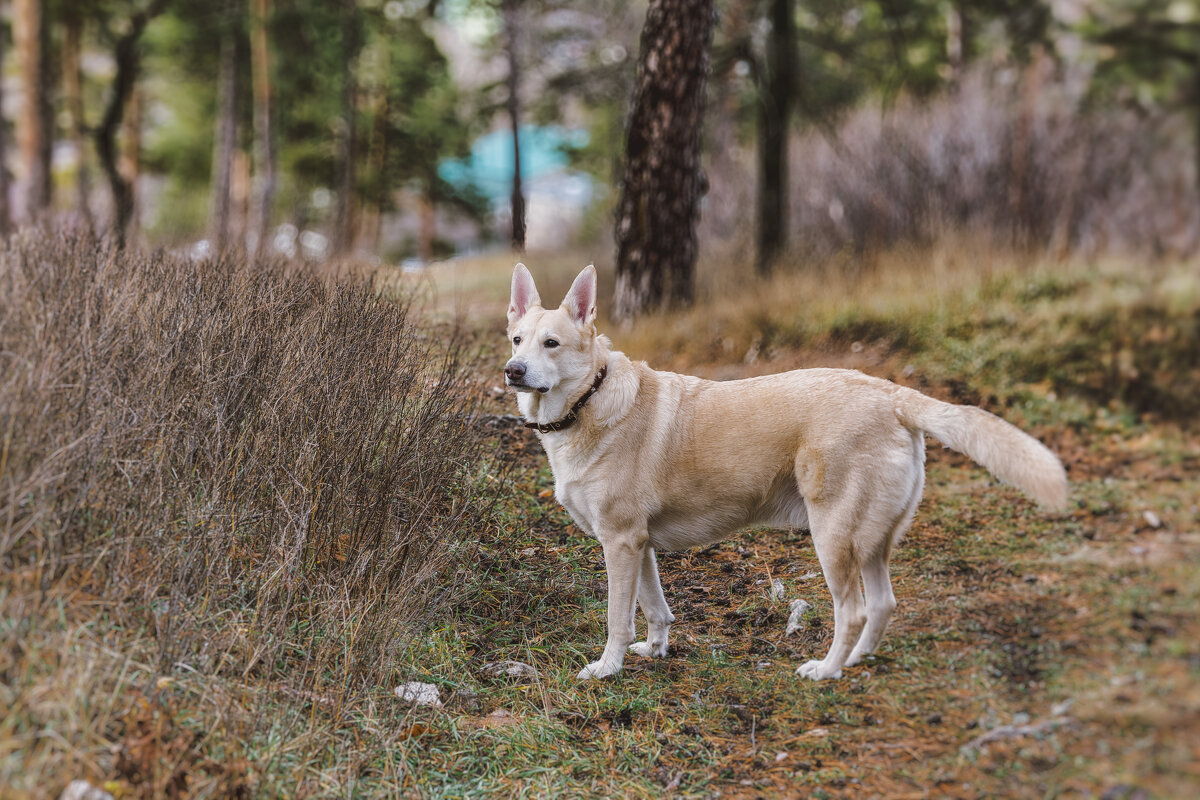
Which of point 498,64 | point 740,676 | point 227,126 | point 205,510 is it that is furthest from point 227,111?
point 740,676

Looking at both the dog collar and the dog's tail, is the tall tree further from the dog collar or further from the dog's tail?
the dog's tail

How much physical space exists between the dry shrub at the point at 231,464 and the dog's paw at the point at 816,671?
5.69 ft

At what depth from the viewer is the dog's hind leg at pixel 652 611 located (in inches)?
167

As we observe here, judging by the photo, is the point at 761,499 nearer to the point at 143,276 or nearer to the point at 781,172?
the point at 143,276

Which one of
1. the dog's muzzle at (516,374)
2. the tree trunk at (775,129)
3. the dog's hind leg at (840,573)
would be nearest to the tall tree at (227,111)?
the tree trunk at (775,129)

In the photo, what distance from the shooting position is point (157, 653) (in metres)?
3.02

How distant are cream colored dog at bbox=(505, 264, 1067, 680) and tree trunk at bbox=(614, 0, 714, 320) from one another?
4205mm

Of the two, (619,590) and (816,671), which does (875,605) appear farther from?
(619,590)

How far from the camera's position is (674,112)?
8078mm

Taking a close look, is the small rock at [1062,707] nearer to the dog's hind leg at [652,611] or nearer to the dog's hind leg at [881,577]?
the dog's hind leg at [881,577]

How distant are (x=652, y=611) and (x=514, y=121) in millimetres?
10753

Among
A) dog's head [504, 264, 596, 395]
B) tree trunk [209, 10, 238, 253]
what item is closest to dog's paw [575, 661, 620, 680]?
dog's head [504, 264, 596, 395]

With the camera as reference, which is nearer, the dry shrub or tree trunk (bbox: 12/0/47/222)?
the dry shrub

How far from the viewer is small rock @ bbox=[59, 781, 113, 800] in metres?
2.46
